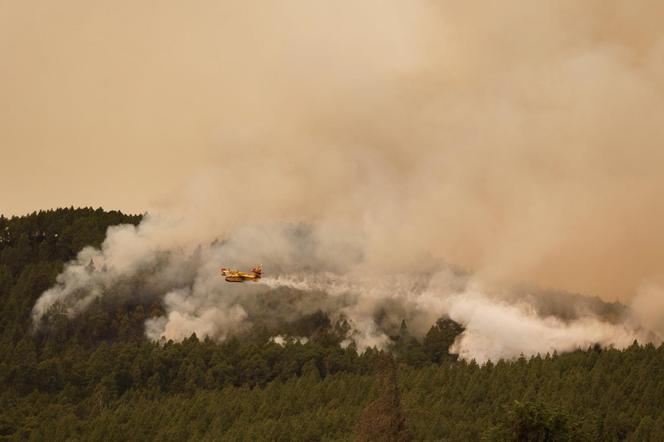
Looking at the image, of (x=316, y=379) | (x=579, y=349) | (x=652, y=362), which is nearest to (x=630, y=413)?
(x=652, y=362)

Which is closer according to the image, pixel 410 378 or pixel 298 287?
pixel 410 378

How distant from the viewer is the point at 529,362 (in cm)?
16450

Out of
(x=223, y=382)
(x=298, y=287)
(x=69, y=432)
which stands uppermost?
(x=298, y=287)

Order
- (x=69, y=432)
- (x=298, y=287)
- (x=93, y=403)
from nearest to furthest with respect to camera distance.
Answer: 1. (x=69, y=432)
2. (x=93, y=403)
3. (x=298, y=287)

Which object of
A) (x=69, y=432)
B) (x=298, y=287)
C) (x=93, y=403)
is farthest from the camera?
(x=298, y=287)

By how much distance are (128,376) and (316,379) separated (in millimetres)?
23130

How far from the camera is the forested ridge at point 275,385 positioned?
474 feet

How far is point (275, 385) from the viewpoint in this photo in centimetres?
17125

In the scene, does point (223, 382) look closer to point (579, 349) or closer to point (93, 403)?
point (93, 403)

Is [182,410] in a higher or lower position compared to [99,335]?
lower

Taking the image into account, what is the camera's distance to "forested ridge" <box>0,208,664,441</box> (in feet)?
474

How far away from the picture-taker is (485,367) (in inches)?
6437

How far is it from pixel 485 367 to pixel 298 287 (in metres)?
38.6

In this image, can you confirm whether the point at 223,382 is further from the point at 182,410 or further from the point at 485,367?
the point at 485,367
